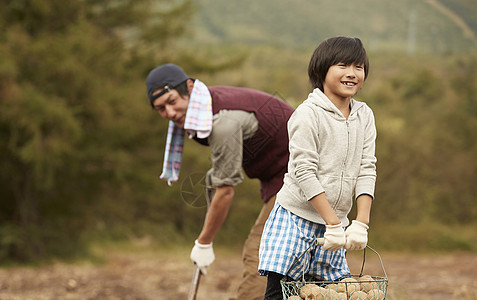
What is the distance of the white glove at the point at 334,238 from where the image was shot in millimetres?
Answer: 2014

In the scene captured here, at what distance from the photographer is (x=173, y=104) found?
3.03 m

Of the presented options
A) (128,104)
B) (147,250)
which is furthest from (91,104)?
(147,250)

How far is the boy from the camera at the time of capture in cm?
215

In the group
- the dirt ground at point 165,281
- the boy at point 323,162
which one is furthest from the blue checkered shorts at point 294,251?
the dirt ground at point 165,281

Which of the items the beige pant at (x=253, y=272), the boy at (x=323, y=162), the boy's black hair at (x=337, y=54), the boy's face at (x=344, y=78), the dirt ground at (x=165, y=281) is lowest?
the dirt ground at (x=165, y=281)

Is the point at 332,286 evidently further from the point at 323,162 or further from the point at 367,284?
the point at 323,162

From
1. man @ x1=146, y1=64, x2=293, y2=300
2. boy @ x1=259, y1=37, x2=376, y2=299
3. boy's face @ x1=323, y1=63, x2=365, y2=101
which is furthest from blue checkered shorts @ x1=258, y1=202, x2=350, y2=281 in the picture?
man @ x1=146, y1=64, x2=293, y2=300

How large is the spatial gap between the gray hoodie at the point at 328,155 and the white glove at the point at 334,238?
0.51 feet

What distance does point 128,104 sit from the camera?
437 inches

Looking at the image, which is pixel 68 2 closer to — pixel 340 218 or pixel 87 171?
pixel 87 171

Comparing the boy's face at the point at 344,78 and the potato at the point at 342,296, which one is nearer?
the potato at the point at 342,296

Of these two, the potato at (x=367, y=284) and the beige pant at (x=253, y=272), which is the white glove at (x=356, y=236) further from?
the beige pant at (x=253, y=272)

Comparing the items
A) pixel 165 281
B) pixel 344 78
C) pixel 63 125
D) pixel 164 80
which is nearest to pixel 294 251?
pixel 344 78

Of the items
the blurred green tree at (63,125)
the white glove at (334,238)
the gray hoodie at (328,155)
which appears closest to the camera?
A: the white glove at (334,238)
